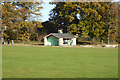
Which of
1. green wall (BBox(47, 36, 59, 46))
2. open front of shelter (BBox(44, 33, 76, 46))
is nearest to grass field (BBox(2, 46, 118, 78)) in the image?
open front of shelter (BBox(44, 33, 76, 46))

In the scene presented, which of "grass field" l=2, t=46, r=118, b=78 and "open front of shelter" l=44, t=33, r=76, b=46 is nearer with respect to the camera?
"grass field" l=2, t=46, r=118, b=78

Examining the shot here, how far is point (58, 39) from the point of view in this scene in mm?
37000

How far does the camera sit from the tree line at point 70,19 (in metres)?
37.6

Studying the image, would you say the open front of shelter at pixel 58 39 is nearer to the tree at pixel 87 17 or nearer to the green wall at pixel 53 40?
the green wall at pixel 53 40

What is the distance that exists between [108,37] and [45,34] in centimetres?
1213

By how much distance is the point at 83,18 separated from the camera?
126 ft

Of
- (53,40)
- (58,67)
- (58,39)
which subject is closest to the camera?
(58,67)

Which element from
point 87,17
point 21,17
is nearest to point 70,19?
point 87,17

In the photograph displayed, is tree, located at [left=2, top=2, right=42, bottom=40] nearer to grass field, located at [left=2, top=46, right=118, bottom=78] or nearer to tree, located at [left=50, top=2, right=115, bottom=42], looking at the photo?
tree, located at [left=50, top=2, right=115, bottom=42]

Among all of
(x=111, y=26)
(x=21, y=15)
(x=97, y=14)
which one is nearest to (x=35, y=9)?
(x=21, y=15)

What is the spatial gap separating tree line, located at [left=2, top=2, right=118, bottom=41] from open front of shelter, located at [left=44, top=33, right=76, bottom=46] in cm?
146

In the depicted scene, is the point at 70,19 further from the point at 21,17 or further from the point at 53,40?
the point at 21,17

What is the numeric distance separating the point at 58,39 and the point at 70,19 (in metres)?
4.35

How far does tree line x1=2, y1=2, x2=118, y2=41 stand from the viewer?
123ft
